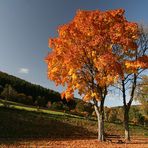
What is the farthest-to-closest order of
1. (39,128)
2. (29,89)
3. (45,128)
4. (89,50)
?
(29,89), (45,128), (39,128), (89,50)

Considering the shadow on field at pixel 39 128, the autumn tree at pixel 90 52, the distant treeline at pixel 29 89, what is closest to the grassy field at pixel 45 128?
the shadow on field at pixel 39 128

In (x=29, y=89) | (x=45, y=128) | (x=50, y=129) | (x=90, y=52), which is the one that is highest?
(x=29, y=89)

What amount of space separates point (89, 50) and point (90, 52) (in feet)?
0.90

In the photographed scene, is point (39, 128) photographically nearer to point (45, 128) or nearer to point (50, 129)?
point (45, 128)

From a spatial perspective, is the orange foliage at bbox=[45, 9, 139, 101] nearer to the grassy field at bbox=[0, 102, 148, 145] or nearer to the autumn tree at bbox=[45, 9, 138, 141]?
the autumn tree at bbox=[45, 9, 138, 141]

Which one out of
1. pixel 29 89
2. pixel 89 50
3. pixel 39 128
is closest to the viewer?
pixel 89 50

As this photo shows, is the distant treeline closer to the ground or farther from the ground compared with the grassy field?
farther from the ground

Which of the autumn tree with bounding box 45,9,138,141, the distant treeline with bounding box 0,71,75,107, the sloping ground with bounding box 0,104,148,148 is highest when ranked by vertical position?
the distant treeline with bounding box 0,71,75,107

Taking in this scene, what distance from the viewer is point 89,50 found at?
95.3ft

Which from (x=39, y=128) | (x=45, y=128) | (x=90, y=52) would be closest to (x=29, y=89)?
(x=45, y=128)

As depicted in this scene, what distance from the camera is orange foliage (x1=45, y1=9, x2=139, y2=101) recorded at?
28.5m

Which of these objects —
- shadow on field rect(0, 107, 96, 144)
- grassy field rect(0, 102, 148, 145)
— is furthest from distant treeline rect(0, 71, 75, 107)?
shadow on field rect(0, 107, 96, 144)

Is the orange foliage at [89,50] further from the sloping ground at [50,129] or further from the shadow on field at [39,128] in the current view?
the shadow on field at [39,128]

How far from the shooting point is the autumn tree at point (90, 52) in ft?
93.8
